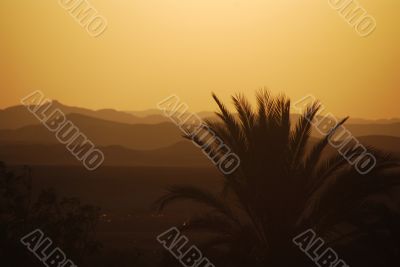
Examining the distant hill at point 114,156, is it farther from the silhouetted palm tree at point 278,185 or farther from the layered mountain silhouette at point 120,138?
the silhouetted palm tree at point 278,185

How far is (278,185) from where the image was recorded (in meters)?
9.20

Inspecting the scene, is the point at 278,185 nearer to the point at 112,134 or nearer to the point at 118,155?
the point at 118,155

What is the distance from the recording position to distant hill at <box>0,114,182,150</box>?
85375mm

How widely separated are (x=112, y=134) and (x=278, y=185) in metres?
82.8

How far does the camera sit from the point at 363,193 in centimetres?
914

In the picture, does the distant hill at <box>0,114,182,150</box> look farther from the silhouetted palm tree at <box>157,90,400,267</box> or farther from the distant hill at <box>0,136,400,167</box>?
the silhouetted palm tree at <box>157,90,400,267</box>

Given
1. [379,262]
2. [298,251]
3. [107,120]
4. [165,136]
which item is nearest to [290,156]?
[298,251]

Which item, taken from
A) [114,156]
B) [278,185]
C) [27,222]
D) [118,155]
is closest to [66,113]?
[118,155]

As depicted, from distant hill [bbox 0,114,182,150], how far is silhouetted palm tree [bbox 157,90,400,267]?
7264 cm

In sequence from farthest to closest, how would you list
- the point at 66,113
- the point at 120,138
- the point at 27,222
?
1. the point at 66,113
2. the point at 120,138
3. the point at 27,222

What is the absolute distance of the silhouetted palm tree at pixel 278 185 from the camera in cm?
920

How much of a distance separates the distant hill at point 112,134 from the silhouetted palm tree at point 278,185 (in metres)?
72.6

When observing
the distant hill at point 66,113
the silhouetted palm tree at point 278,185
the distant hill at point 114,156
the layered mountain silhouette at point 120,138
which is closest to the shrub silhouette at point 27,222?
the silhouetted palm tree at point 278,185

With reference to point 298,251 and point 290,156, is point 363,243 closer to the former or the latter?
point 298,251
